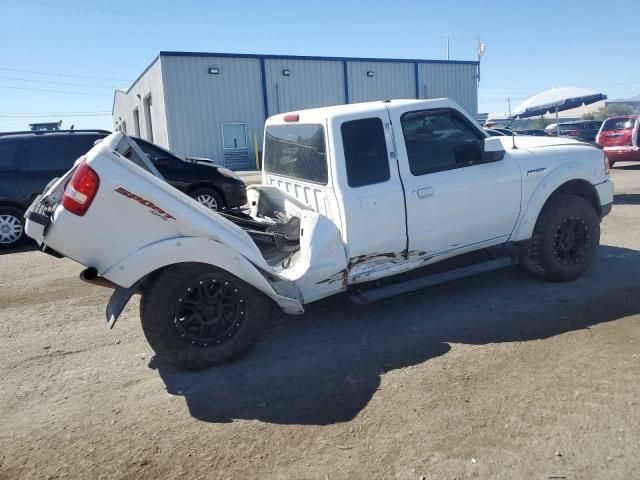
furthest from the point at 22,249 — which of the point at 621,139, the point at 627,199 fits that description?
the point at 621,139

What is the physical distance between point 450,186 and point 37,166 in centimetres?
781

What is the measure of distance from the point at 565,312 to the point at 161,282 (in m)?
3.57

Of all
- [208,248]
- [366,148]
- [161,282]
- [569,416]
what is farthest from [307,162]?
[569,416]

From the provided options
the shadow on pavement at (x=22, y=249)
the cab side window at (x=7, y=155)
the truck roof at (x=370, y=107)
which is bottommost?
the shadow on pavement at (x=22, y=249)

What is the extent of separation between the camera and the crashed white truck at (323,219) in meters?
3.67

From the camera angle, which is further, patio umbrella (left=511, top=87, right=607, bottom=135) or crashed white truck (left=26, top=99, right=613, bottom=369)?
patio umbrella (left=511, top=87, right=607, bottom=135)

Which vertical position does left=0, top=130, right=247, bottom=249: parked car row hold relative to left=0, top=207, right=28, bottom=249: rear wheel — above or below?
above

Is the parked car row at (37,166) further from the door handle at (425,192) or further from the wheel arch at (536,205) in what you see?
the wheel arch at (536,205)

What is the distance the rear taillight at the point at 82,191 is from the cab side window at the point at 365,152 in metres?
2.01

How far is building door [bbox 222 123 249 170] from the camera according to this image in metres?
26.5

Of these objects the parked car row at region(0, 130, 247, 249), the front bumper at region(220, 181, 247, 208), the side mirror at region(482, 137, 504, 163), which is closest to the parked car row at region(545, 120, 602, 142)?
the front bumper at region(220, 181, 247, 208)

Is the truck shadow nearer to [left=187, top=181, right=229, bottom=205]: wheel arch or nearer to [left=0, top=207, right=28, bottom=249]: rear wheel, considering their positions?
[left=187, top=181, right=229, bottom=205]: wheel arch

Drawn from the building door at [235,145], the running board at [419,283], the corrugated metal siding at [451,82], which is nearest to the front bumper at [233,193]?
the running board at [419,283]

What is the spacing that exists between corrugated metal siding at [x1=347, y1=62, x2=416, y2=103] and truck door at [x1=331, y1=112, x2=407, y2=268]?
25025 millimetres
